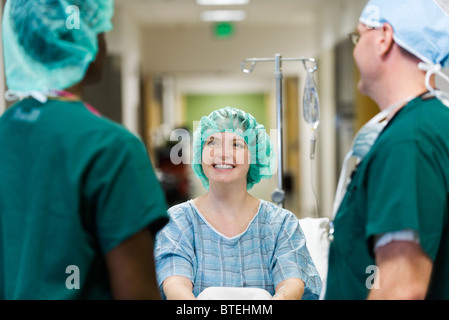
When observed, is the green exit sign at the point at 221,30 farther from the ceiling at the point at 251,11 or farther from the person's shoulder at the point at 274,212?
the person's shoulder at the point at 274,212

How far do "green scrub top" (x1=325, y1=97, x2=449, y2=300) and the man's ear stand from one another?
119mm

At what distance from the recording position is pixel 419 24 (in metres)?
1.02

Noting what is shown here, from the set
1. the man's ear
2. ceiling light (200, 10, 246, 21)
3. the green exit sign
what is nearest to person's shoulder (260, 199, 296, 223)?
the man's ear

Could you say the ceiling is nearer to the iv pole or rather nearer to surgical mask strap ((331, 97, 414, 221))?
the iv pole

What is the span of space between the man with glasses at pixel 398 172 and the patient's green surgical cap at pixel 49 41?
54cm

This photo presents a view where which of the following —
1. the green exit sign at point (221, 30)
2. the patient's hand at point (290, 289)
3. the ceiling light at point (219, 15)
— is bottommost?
the patient's hand at point (290, 289)

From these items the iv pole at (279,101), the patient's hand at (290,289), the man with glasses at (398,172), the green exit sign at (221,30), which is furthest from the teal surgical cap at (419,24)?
the green exit sign at (221,30)

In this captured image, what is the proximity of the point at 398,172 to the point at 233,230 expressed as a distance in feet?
1.90

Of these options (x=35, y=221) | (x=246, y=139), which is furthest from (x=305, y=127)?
(x=35, y=221)

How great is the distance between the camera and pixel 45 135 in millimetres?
896

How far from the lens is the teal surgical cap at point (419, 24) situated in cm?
102

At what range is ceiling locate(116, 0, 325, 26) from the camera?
2568 millimetres
